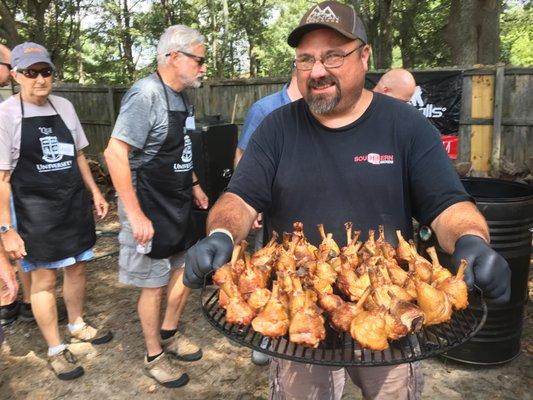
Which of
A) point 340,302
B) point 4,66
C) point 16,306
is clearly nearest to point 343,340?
point 340,302

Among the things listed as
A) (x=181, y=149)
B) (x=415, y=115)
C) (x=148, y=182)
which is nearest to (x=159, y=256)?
(x=148, y=182)

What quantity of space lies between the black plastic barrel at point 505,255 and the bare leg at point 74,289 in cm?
327

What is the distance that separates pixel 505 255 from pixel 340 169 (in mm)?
2084

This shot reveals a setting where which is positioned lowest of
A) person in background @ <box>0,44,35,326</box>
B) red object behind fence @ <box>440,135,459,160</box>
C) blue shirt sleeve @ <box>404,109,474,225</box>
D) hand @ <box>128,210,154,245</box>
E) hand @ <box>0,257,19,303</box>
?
person in background @ <box>0,44,35,326</box>

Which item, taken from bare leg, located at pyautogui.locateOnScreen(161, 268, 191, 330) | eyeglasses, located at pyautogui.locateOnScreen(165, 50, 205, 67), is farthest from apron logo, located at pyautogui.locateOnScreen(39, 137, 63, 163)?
bare leg, located at pyautogui.locateOnScreen(161, 268, 191, 330)

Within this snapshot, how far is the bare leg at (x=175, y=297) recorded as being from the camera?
386cm

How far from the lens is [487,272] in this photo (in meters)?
1.64

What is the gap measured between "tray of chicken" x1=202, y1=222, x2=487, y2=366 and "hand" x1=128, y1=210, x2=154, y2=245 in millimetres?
1454

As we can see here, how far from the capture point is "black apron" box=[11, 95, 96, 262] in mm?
3666

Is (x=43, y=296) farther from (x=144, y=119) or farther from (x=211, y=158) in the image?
(x=211, y=158)

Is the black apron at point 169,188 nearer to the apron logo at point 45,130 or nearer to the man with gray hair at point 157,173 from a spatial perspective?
the man with gray hair at point 157,173

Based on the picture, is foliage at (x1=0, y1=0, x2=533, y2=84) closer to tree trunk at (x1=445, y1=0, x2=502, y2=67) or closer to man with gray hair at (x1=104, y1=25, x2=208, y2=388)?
tree trunk at (x1=445, y1=0, x2=502, y2=67)

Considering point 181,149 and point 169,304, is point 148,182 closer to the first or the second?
point 181,149

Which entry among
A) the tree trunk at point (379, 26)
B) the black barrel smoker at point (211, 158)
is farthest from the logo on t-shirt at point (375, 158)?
the tree trunk at point (379, 26)
